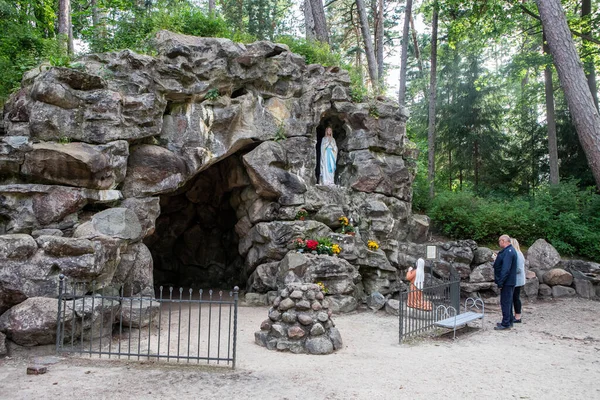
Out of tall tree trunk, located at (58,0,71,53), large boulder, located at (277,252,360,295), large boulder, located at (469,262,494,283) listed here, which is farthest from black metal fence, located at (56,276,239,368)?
large boulder, located at (469,262,494,283)

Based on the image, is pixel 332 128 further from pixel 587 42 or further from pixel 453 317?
pixel 587 42

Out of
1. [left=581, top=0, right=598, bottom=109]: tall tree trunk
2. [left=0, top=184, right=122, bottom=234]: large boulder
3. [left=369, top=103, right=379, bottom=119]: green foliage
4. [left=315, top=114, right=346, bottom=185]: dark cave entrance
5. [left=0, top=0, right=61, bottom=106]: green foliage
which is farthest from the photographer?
[left=581, top=0, right=598, bottom=109]: tall tree trunk

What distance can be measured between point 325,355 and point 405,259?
21.4 ft

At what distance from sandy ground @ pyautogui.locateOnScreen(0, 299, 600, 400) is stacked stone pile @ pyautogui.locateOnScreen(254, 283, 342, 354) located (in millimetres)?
192

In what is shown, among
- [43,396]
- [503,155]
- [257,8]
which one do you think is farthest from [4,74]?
[503,155]

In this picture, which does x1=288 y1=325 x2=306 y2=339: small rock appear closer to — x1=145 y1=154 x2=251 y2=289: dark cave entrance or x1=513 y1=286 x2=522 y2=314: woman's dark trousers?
x1=513 y1=286 x2=522 y2=314: woman's dark trousers

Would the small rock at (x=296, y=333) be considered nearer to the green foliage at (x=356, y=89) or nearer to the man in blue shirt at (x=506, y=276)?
the man in blue shirt at (x=506, y=276)

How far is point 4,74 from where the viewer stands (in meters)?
9.64

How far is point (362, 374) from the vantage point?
5543 mm

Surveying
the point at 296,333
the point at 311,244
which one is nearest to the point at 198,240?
the point at 311,244

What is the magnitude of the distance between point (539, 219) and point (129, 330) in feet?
40.5

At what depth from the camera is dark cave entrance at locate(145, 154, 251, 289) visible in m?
14.6

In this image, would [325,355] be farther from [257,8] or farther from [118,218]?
[257,8]

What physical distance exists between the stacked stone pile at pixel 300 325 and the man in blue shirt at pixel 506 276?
11.8ft
